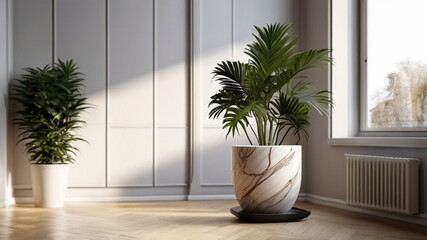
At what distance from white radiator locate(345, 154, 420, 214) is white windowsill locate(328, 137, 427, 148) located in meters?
0.12

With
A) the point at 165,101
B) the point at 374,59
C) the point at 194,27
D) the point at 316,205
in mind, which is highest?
the point at 194,27

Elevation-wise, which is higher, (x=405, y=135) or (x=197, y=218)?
(x=405, y=135)

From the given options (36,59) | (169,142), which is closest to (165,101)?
(169,142)

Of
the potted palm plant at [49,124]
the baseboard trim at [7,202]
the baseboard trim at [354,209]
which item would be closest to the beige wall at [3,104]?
the baseboard trim at [7,202]

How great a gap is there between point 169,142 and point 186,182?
0.47 m

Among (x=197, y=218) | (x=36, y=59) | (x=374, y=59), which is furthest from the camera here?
(x=36, y=59)

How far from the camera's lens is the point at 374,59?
4.70 metres

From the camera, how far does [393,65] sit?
4.49 m

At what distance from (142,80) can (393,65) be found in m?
2.50

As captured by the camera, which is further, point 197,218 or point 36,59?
point 36,59

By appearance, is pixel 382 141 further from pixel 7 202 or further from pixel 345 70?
pixel 7 202

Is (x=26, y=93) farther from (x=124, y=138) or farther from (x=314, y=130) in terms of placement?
(x=314, y=130)

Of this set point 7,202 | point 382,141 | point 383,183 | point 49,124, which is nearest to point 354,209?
point 383,183

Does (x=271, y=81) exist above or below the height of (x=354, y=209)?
above
